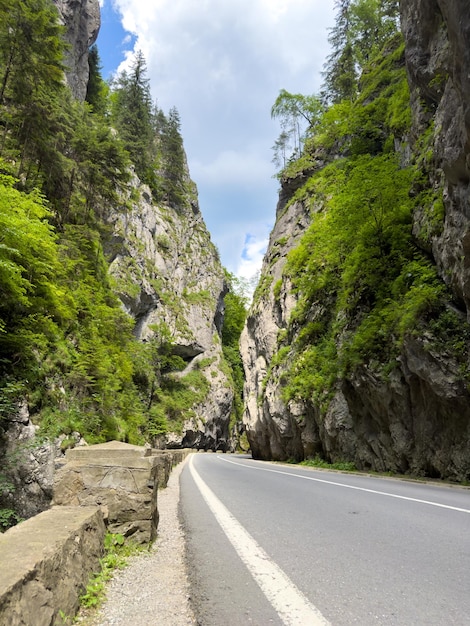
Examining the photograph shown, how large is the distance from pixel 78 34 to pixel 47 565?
5058cm

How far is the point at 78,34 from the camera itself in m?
39.6

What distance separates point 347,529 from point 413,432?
9459 millimetres

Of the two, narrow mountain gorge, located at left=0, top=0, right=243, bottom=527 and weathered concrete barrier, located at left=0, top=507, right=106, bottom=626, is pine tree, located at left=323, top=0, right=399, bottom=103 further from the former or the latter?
weathered concrete barrier, located at left=0, top=507, right=106, bottom=626

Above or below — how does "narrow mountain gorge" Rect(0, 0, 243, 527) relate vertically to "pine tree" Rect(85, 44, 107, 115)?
below

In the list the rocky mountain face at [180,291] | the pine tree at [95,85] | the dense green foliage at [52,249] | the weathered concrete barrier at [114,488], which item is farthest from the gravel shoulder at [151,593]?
the pine tree at [95,85]

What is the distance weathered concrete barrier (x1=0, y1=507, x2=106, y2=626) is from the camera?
162cm

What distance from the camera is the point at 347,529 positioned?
15.2 feet

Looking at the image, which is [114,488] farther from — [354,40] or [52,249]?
[354,40]

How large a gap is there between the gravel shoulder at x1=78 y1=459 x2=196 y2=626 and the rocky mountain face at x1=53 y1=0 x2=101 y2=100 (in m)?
39.5

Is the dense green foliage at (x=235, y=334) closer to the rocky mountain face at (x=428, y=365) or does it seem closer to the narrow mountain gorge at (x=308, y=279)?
the narrow mountain gorge at (x=308, y=279)

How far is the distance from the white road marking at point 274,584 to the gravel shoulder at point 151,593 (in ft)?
1.83

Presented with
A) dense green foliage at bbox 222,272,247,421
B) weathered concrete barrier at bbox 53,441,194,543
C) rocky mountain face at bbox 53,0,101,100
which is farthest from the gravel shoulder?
dense green foliage at bbox 222,272,247,421

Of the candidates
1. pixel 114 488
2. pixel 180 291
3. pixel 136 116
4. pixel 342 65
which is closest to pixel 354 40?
pixel 342 65

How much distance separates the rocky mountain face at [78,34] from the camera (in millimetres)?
35625
